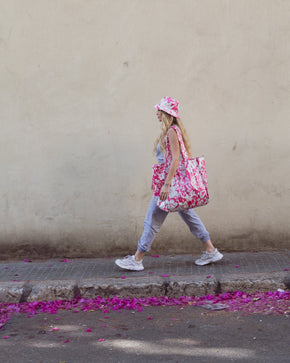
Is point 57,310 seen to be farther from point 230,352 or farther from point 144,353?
point 230,352

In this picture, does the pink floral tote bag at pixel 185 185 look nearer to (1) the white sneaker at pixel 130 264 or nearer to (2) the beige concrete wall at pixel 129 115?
(1) the white sneaker at pixel 130 264

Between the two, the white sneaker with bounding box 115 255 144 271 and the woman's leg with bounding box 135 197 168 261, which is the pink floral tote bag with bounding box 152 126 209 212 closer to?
the woman's leg with bounding box 135 197 168 261

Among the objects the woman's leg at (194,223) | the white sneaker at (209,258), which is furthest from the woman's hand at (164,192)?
the white sneaker at (209,258)

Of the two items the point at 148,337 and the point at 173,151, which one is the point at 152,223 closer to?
the point at 173,151

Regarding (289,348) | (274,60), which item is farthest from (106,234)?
(289,348)

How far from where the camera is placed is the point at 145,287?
488 cm

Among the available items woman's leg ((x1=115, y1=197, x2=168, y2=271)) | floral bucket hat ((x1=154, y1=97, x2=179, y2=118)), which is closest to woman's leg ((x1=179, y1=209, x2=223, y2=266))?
woman's leg ((x1=115, y1=197, x2=168, y2=271))

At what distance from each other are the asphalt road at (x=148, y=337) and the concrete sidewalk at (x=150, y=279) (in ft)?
1.16

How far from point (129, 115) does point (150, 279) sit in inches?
76.9

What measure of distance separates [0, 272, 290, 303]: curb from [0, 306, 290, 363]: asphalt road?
1.04 feet

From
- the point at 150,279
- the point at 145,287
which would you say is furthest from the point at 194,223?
the point at 145,287

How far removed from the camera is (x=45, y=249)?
623 centimetres

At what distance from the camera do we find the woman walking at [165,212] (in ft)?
16.4

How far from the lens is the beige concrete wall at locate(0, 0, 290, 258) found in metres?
5.95
